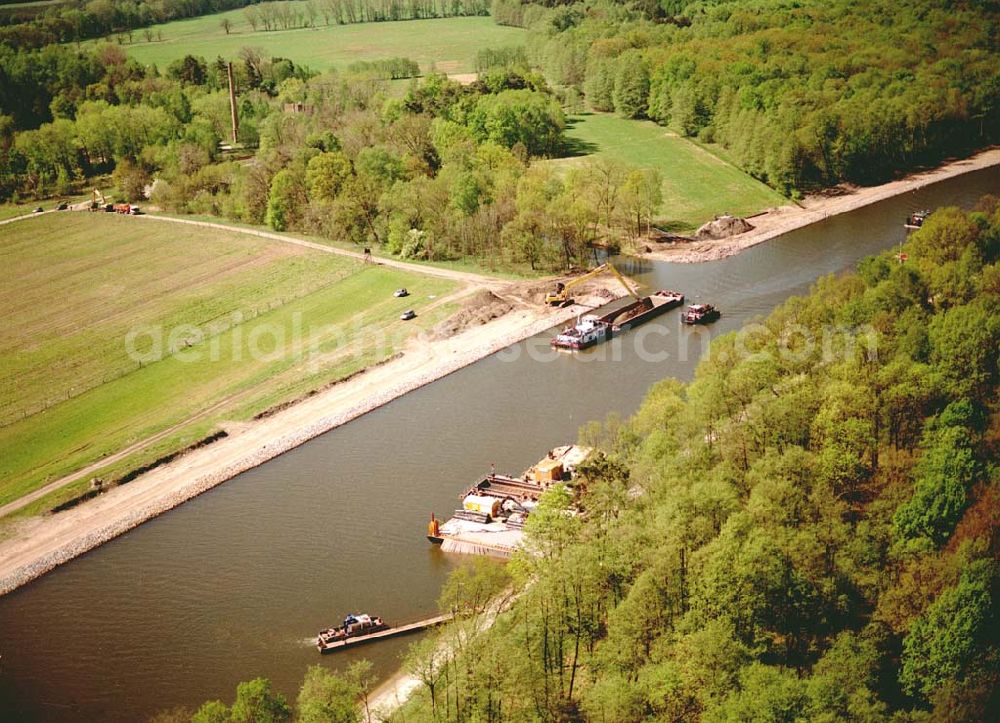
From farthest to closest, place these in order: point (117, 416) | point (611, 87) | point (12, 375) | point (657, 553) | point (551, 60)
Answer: point (551, 60) → point (611, 87) → point (12, 375) → point (117, 416) → point (657, 553)

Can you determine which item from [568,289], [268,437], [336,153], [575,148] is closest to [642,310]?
[568,289]

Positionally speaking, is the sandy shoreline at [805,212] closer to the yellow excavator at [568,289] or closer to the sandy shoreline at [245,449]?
the yellow excavator at [568,289]

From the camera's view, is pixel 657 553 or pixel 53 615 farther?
pixel 53 615

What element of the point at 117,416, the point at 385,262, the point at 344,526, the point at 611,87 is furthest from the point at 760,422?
the point at 611,87

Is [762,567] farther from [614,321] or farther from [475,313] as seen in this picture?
[475,313]

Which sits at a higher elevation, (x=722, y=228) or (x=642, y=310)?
(x=722, y=228)

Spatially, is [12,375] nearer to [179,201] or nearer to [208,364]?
[208,364]

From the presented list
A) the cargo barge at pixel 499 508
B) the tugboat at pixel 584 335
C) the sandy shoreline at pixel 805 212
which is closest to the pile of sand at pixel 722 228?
the sandy shoreline at pixel 805 212
